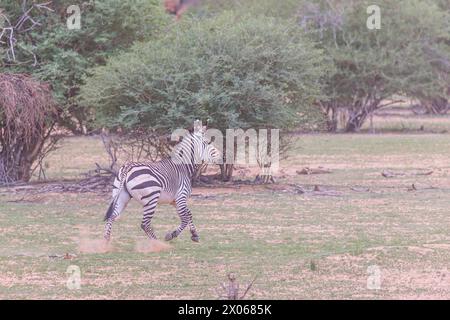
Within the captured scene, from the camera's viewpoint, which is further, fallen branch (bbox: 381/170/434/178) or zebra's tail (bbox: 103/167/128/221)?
fallen branch (bbox: 381/170/434/178)

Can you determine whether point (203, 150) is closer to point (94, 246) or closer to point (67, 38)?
point (94, 246)

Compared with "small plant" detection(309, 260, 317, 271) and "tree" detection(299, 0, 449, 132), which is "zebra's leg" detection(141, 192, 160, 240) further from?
"tree" detection(299, 0, 449, 132)

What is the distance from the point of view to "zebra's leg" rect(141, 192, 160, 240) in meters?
14.1

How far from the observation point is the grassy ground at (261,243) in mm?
11594

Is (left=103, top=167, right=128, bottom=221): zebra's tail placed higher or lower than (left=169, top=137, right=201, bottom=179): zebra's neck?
lower

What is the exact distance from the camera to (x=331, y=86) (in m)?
37.9

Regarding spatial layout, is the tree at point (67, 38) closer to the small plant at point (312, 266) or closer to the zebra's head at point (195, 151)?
the zebra's head at point (195, 151)

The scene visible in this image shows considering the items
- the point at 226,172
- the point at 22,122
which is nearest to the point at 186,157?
the point at 22,122

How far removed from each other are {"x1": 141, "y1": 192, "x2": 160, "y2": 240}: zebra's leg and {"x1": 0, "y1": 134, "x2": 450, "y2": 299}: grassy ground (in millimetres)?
322

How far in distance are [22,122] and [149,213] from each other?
7.72 m

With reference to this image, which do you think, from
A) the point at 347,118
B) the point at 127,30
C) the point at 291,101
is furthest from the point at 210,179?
the point at 347,118

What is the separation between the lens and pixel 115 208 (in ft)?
45.8

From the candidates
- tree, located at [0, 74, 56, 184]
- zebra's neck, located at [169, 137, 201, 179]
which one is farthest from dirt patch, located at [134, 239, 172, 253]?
tree, located at [0, 74, 56, 184]
